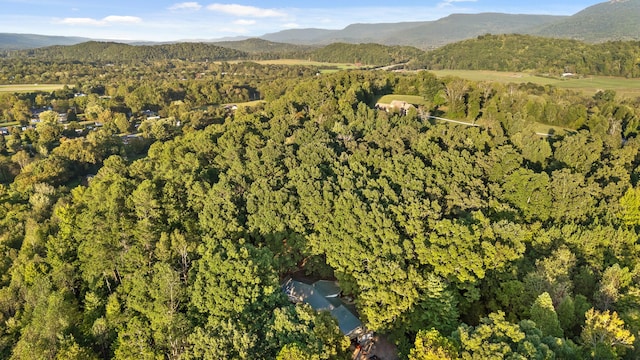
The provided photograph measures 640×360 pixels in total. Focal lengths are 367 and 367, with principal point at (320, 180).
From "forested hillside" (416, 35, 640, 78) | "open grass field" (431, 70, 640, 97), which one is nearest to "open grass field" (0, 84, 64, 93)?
"forested hillside" (416, 35, 640, 78)

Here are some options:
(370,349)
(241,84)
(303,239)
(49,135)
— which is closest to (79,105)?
(49,135)

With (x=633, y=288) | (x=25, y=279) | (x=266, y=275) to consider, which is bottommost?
(x=25, y=279)

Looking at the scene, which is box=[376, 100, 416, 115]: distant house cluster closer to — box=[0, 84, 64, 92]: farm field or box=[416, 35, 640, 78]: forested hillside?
box=[416, 35, 640, 78]: forested hillside

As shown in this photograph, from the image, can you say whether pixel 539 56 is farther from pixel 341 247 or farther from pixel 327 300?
pixel 327 300

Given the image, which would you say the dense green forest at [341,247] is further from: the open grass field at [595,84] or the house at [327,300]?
the open grass field at [595,84]

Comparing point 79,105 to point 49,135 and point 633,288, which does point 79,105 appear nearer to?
point 49,135
